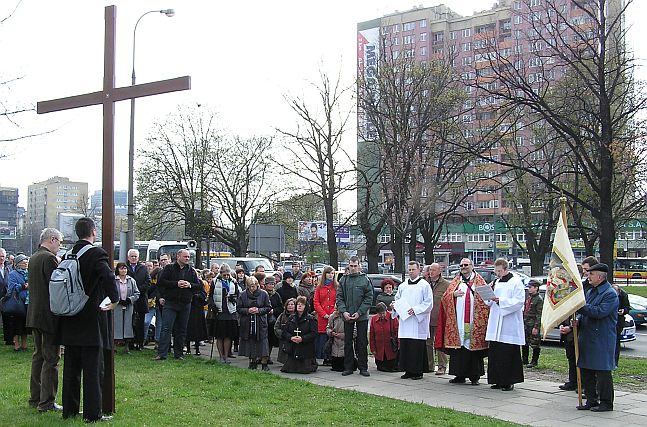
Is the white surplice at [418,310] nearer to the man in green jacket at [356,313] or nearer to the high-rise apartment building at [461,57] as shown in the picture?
the man in green jacket at [356,313]

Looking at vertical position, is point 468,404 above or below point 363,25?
below

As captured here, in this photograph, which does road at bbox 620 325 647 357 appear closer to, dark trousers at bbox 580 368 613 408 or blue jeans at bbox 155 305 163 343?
dark trousers at bbox 580 368 613 408

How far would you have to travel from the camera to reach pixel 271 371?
12859mm

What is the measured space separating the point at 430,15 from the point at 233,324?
3176 inches

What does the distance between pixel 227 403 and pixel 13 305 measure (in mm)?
7283

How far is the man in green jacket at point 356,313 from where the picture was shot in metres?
12.4

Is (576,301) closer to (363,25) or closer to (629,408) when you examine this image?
(629,408)

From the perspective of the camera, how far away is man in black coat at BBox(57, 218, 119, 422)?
7.52 meters

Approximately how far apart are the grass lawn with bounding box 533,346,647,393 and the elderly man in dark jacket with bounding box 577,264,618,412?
2.05 meters

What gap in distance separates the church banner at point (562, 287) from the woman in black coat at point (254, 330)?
5.10m

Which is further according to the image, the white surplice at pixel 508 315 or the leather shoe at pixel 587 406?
the white surplice at pixel 508 315

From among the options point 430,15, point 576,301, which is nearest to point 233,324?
point 576,301

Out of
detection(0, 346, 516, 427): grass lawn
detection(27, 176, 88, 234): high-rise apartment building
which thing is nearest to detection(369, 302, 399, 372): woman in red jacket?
detection(0, 346, 516, 427): grass lawn

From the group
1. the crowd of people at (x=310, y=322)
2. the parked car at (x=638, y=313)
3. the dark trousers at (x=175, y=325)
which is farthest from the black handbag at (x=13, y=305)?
the parked car at (x=638, y=313)
